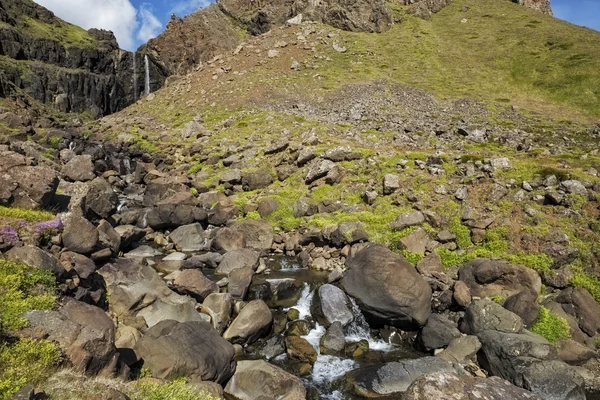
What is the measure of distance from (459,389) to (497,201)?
16.8m

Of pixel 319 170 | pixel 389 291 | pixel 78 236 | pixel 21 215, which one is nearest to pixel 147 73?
pixel 319 170

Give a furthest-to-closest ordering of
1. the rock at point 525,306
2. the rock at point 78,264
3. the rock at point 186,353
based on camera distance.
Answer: the rock at point 525,306 < the rock at point 78,264 < the rock at point 186,353

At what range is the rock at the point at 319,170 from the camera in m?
30.4

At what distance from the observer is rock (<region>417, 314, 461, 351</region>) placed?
15.5 m

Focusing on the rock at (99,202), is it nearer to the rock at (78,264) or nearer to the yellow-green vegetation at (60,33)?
the rock at (78,264)

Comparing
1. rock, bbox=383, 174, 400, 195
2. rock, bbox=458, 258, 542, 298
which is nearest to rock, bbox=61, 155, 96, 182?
rock, bbox=383, 174, 400, 195

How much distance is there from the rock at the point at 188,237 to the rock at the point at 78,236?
339 inches

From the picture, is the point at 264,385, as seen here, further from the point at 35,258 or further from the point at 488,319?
the point at 488,319

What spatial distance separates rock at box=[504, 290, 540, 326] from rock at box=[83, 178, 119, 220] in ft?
86.5

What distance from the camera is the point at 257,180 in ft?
107

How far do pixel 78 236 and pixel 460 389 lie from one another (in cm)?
1648

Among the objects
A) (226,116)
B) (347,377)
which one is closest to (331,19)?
(226,116)

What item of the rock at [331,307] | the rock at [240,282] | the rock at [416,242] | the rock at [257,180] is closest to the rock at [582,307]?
the rock at [416,242]

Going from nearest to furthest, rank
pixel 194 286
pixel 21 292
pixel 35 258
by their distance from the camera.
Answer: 1. pixel 21 292
2. pixel 35 258
3. pixel 194 286
